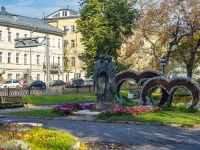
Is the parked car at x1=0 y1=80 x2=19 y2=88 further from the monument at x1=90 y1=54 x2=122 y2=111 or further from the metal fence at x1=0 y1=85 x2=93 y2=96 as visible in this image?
the monument at x1=90 y1=54 x2=122 y2=111

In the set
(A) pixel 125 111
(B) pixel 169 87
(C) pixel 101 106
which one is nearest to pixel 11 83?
(B) pixel 169 87

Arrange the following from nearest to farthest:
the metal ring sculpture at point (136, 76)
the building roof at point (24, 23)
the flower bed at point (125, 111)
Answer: the flower bed at point (125, 111)
the metal ring sculpture at point (136, 76)
the building roof at point (24, 23)

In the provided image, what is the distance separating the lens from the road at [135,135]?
11750mm

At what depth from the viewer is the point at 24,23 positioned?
63.6 m

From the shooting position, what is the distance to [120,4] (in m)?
47.2

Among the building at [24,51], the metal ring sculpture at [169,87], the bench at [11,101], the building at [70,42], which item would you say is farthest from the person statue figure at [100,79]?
the building at [70,42]

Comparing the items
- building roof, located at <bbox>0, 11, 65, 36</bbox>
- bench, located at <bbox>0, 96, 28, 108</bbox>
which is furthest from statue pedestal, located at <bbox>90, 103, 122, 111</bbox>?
building roof, located at <bbox>0, 11, 65, 36</bbox>

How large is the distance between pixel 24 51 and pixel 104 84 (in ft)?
146

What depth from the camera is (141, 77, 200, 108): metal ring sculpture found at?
23531 millimetres

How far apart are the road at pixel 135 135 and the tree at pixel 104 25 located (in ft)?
95.4

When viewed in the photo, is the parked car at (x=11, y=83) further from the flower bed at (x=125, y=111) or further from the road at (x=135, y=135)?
the road at (x=135, y=135)

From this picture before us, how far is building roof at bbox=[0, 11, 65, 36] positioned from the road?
45140mm

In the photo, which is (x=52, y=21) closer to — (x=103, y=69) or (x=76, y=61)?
(x=76, y=61)

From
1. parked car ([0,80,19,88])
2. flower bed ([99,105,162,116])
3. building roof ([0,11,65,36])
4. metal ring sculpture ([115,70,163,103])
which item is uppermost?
building roof ([0,11,65,36])
